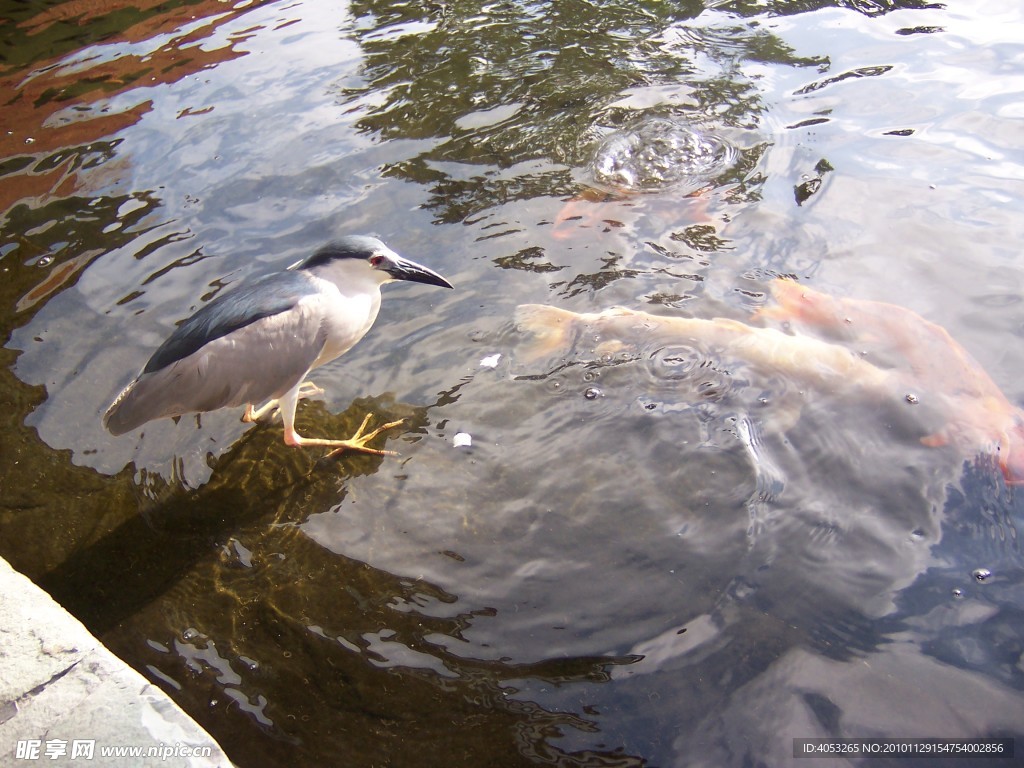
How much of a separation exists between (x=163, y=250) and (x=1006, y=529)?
4809 millimetres

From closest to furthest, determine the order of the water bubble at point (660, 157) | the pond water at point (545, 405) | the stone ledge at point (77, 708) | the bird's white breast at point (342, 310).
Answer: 1. the stone ledge at point (77, 708)
2. the pond water at point (545, 405)
3. the bird's white breast at point (342, 310)
4. the water bubble at point (660, 157)

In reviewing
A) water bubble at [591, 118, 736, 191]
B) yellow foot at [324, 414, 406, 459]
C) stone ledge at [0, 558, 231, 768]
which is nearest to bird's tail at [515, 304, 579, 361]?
yellow foot at [324, 414, 406, 459]

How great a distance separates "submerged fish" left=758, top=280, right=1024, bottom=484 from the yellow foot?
2149 mm

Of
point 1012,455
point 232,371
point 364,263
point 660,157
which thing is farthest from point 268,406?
point 1012,455

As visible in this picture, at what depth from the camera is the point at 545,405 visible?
387 cm

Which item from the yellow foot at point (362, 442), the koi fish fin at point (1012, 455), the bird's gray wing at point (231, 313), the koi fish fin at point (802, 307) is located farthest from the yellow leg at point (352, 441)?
the koi fish fin at point (1012, 455)

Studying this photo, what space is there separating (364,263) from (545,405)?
3.71 ft

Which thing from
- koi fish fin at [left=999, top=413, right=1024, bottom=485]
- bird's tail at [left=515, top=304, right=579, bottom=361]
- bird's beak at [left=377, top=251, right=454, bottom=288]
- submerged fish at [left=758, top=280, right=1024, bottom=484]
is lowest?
koi fish fin at [left=999, top=413, right=1024, bottom=485]

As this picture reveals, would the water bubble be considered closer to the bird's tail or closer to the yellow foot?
the bird's tail

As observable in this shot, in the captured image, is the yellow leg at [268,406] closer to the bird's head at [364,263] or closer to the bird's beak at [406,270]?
the bird's head at [364,263]

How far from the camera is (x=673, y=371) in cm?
398

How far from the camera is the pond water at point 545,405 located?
Result: 276 cm

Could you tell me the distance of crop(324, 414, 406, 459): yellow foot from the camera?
3770 mm

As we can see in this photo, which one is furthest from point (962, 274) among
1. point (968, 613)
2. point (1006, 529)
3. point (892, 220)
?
point (968, 613)
